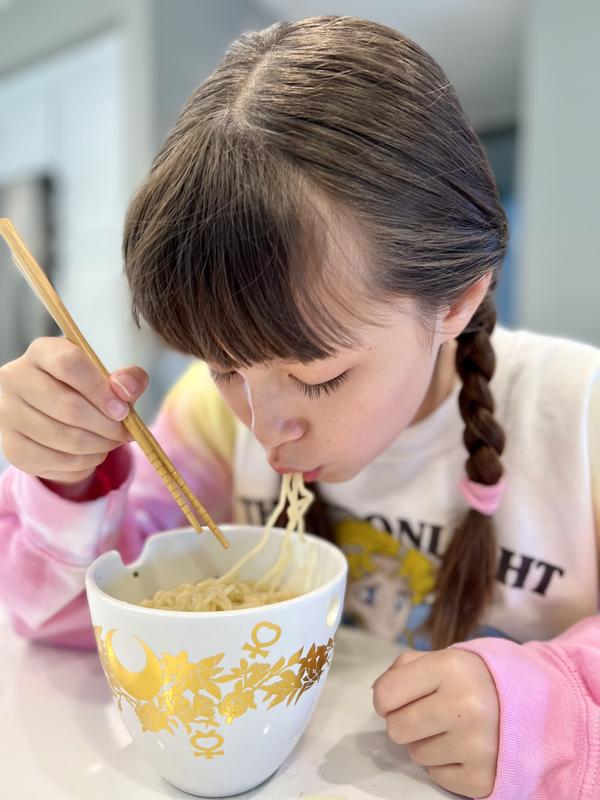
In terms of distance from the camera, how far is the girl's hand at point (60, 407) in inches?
20.0

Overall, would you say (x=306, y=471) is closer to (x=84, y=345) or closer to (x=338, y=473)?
(x=338, y=473)

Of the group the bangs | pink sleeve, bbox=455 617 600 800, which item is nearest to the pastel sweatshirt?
pink sleeve, bbox=455 617 600 800

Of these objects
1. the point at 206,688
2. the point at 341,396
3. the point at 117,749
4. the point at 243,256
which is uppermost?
the point at 243,256

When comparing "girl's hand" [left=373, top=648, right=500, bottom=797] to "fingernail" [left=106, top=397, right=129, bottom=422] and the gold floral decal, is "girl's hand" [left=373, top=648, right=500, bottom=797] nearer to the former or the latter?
the gold floral decal

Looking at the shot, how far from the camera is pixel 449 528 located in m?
0.68

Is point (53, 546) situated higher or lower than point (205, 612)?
lower

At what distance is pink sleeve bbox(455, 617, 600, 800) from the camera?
1.40 feet

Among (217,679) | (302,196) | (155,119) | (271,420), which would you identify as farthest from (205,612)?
(155,119)

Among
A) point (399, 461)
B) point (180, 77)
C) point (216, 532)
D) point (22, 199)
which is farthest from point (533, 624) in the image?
point (22, 199)

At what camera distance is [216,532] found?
53 centimetres

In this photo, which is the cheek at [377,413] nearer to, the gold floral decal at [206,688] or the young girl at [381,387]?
the young girl at [381,387]

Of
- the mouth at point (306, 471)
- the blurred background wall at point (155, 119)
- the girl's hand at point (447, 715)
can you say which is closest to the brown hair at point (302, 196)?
the mouth at point (306, 471)

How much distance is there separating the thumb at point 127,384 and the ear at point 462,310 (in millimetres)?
239

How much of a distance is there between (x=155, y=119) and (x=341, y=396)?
201cm
